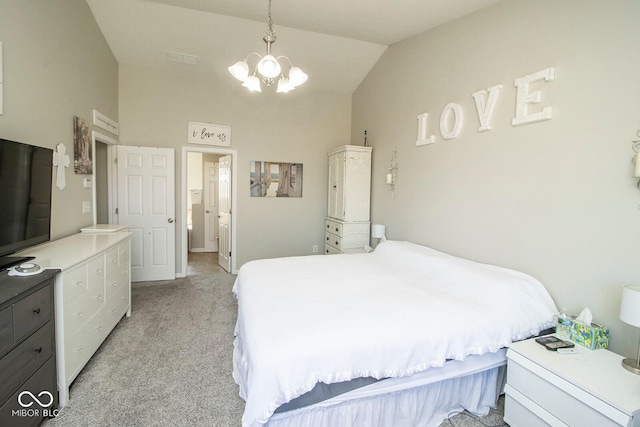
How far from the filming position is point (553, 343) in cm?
181

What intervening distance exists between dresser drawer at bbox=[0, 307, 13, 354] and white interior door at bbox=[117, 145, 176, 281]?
3.17m

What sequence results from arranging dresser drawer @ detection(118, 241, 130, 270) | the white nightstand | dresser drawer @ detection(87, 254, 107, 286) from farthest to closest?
Result: dresser drawer @ detection(118, 241, 130, 270) < dresser drawer @ detection(87, 254, 107, 286) < the white nightstand

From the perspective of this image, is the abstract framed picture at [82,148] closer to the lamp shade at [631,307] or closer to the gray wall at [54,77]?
the gray wall at [54,77]

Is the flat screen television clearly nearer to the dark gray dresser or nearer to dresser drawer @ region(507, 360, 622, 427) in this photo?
the dark gray dresser

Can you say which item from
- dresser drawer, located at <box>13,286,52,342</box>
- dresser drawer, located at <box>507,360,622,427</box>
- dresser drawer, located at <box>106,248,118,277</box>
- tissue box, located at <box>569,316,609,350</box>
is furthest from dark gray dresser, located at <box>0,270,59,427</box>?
tissue box, located at <box>569,316,609,350</box>

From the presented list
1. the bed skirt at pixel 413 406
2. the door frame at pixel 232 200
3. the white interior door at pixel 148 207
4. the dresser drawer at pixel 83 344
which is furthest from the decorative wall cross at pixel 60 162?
the bed skirt at pixel 413 406

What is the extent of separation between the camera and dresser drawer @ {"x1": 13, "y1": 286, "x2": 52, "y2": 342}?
1500 millimetres

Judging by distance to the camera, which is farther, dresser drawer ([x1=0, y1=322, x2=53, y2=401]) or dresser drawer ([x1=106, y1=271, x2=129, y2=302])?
dresser drawer ([x1=106, y1=271, x2=129, y2=302])

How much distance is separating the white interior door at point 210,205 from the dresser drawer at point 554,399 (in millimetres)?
6309

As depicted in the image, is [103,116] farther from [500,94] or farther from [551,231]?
[551,231]

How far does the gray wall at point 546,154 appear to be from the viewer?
5.79 ft

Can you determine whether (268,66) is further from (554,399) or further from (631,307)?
(554,399)

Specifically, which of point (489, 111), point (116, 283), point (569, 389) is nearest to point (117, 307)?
point (116, 283)

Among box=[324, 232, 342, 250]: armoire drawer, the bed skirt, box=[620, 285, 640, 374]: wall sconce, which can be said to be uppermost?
box=[620, 285, 640, 374]: wall sconce
